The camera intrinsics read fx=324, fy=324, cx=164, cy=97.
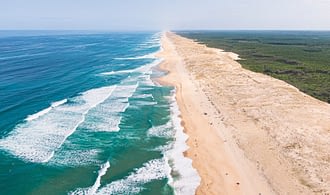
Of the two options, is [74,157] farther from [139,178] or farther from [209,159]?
[209,159]

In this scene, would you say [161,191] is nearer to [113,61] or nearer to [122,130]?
[122,130]

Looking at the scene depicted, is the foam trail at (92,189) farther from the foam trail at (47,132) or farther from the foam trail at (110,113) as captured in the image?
the foam trail at (110,113)

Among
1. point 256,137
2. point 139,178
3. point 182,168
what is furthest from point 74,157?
point 256,137

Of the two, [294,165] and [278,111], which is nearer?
[294,165]

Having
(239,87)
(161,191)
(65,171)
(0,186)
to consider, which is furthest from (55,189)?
(239,87)

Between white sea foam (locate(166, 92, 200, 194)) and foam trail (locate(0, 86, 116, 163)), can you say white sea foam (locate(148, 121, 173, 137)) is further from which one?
foam trail (locate(0, 86, 116, 163))

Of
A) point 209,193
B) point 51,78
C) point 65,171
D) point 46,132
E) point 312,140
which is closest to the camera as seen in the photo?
point 209,193

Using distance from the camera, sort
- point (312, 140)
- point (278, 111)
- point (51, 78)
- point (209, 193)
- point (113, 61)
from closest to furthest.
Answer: point (209, 193) < point (312, 140) < point (278, 111) < point (51, 78) < point (113, 61)
